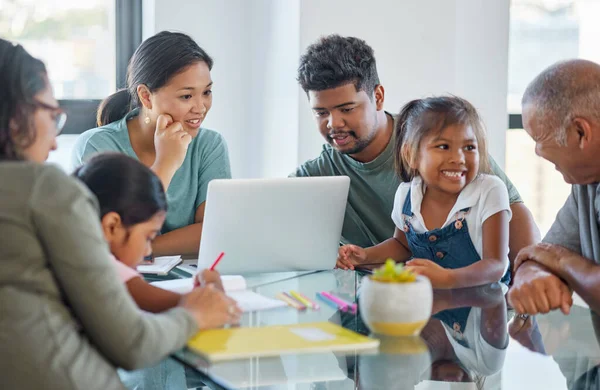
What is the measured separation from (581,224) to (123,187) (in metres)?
1.10

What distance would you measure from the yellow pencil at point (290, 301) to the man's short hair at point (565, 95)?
0.67 metres

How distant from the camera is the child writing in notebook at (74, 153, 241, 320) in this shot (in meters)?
1.35

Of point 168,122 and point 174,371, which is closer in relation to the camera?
point 174,371

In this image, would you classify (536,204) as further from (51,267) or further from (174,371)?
(51,267)

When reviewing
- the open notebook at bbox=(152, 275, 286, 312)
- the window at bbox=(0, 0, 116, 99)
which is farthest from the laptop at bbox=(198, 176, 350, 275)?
the window at bbox=(0, 0, 116, 99)

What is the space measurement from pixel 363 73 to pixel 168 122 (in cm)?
62

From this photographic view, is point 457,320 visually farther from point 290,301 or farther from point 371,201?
point 371,201

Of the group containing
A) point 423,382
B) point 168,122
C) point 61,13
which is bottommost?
point 423,382

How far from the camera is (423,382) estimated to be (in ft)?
4.43

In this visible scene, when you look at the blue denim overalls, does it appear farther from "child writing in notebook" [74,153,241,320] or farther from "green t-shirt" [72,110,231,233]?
"child writing in notebook" [74,153,241,320]

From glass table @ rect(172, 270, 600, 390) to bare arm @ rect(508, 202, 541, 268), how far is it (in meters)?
0.68

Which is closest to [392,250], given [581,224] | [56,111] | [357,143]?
[357,143]

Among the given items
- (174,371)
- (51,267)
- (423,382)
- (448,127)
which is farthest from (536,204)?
(51,267)

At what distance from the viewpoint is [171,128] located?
2.47 meters
